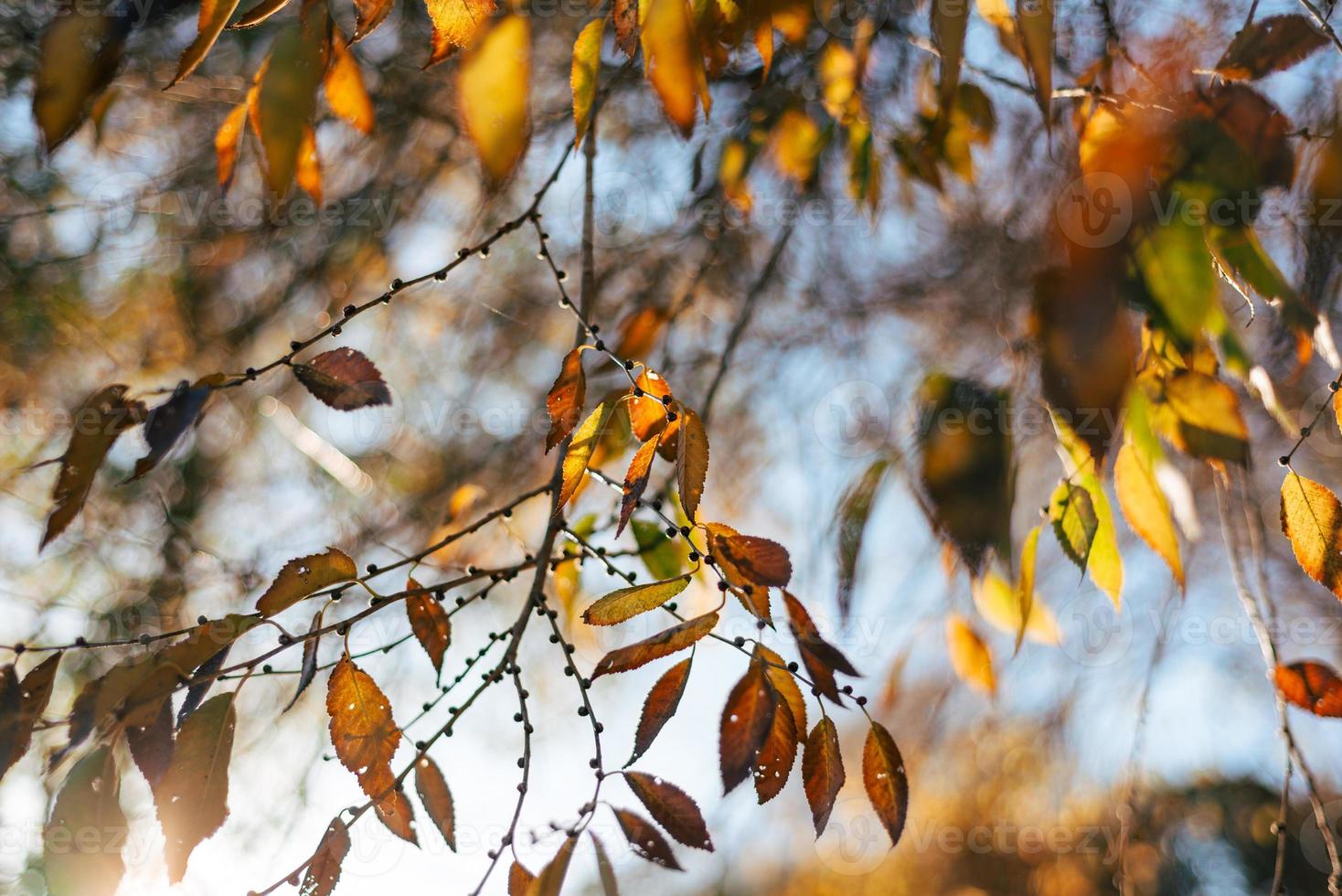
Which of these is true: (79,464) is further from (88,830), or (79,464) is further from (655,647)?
(655,647)

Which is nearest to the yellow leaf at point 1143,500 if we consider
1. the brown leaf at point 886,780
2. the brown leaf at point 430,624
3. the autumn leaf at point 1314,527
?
the autumn leaf at point 1314,527

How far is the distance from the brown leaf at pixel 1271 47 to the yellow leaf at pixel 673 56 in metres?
0.34

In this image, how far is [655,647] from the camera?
1.66 feet

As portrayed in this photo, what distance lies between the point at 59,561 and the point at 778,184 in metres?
1.43

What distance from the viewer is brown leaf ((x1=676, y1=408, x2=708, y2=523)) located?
1.58 ft

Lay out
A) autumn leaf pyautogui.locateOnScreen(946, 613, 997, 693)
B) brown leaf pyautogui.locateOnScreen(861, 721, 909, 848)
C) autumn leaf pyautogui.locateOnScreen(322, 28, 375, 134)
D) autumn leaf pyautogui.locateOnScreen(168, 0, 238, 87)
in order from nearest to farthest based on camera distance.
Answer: autumn leaf pyautogui.locateOnScreen(168, 0, 238, 87), brown leaf pyautogui.locateOnScreen(861, 721, 909, 848), autumn leaf pyautogui.locateOnScreen(322, 28, 375, 134), autumn leaf pyautogui.locateOnScreen(946, 613, 997, 693)

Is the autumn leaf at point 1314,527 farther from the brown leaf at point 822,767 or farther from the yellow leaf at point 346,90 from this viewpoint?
the yellow leaf at point 346,90

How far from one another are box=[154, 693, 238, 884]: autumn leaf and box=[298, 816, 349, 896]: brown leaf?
0.19 feet

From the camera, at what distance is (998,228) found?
65.8 inches

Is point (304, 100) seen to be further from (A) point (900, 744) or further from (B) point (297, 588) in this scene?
(A) point (900, 744)

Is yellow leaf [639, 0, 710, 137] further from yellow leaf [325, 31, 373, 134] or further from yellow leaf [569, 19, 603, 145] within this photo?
yellow leaf [325, 31, 373, 134]

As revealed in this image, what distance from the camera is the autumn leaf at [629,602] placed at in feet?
1.69

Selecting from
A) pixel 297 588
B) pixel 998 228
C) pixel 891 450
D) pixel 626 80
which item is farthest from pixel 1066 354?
pixel 998 228

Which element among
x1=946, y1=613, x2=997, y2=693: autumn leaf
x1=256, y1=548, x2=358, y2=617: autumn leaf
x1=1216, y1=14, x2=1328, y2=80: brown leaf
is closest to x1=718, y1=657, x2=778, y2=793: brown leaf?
x1=256, y1=548, x2=358, y2=617: autumn leaf
